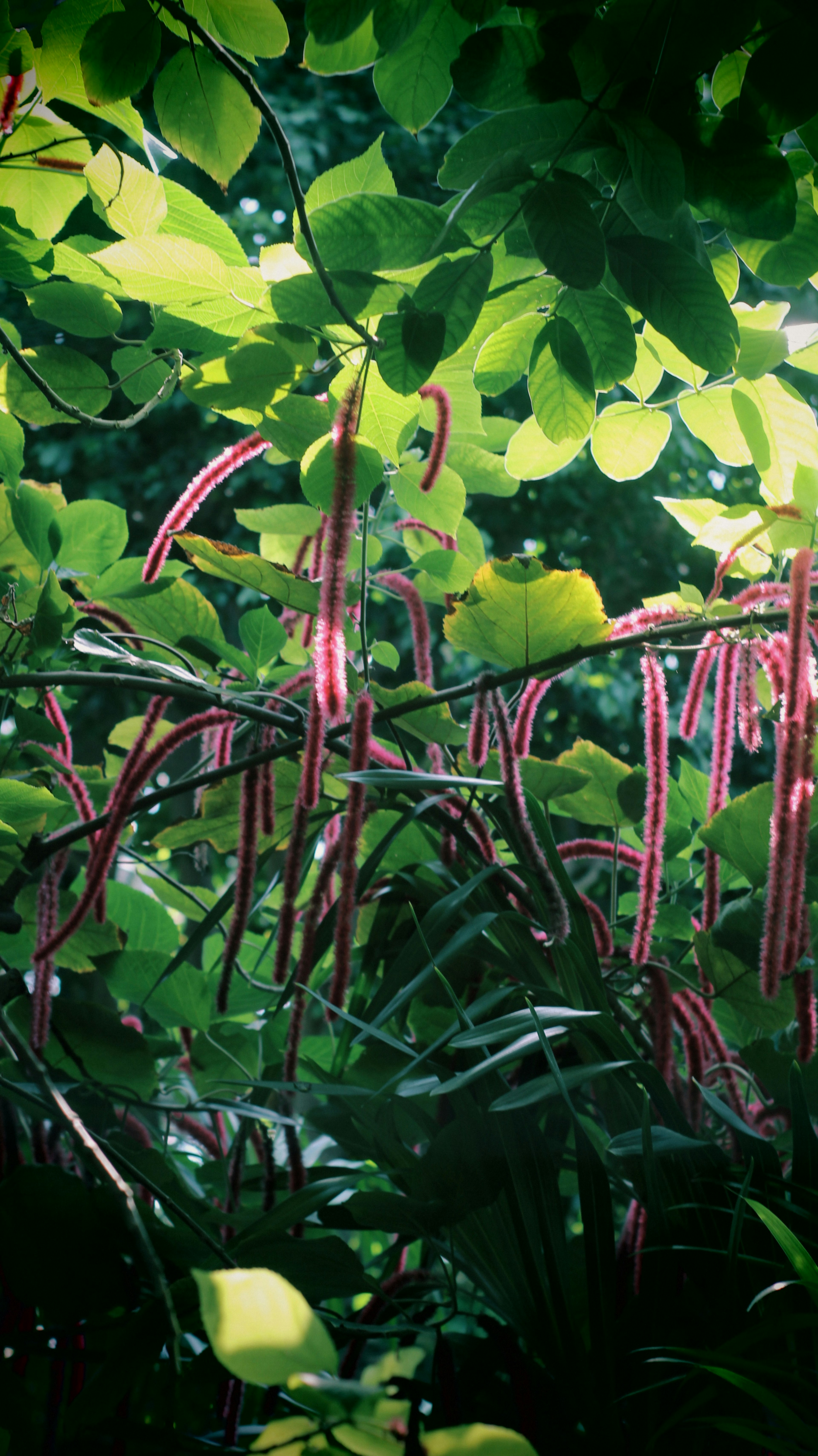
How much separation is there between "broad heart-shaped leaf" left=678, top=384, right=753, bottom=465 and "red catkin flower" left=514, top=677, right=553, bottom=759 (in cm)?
16

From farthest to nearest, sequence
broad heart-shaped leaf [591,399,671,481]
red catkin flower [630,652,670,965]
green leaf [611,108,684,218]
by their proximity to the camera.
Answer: broad heart-shaped leaf [591,399,671,481]
red catkin flower [630,652,670,965]
green leaf [611,108,684,218]

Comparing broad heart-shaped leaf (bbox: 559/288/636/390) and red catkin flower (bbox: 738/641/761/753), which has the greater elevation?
broad heart-shaped leaf (bbox: 559/288/636/390)

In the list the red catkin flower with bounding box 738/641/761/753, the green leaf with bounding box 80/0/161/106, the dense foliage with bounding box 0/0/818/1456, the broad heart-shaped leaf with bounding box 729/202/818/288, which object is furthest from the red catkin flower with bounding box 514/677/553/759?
the green leaf with bounding box 80/0/161/106

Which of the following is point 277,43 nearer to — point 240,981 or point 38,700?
point 38,700

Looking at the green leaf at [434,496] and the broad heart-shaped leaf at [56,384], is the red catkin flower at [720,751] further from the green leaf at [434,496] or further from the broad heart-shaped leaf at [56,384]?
the broad heart-shaped leaf at [56,384]

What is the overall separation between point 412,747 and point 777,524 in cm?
29

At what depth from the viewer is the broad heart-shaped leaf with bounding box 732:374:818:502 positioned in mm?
477

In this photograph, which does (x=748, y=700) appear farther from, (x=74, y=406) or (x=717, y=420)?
(x=74, y=406)

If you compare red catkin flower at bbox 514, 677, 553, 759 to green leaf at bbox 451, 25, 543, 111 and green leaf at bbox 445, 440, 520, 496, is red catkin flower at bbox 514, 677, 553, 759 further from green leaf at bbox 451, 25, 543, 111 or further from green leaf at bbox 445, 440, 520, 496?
green leaf at bbox 451, 25, 543, 111

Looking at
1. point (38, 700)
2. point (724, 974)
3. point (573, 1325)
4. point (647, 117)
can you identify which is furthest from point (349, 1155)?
point (647, 117)

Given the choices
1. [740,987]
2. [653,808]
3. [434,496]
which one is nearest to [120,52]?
[434,496]

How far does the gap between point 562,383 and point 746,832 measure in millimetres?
248

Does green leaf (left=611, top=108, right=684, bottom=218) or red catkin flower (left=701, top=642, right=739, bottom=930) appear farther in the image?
red catkin flower (left=701, top=642, right=739, bottom=930)

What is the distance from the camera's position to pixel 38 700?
0.60m
